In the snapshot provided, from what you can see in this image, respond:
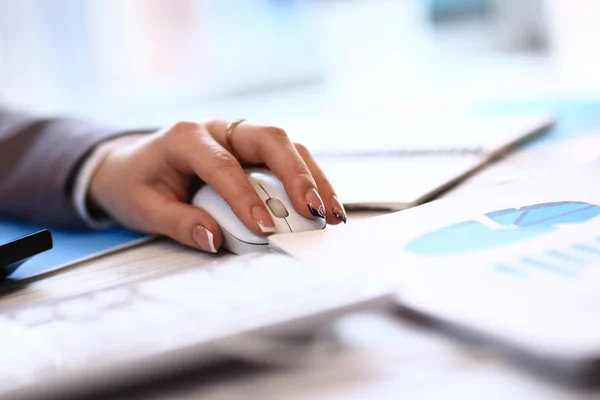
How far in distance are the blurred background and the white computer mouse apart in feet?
5.13

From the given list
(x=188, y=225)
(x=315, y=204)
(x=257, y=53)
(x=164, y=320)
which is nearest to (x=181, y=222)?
(x=188, y=225)

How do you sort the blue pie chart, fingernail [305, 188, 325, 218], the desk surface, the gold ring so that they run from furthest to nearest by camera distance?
the gold ring, fingernail [305, 188, 325, 218], the blue pie chart, the desk surface

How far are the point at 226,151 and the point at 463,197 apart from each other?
0.68 feet

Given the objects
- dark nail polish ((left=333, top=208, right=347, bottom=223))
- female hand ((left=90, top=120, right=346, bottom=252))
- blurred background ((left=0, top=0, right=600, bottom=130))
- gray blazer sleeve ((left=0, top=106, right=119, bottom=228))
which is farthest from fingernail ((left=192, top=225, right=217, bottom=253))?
blurred background ((left=0, top=0, right=600, bottom=130))

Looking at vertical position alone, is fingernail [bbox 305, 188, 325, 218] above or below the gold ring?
below

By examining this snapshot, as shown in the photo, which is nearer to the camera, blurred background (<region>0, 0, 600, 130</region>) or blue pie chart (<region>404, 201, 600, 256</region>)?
blue pie chart (<region>404, 201, 600, 256</region>)

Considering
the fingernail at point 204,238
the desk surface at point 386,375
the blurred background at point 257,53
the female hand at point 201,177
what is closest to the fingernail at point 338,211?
the female hand at point 201,177

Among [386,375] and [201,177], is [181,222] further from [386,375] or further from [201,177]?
[386,375]

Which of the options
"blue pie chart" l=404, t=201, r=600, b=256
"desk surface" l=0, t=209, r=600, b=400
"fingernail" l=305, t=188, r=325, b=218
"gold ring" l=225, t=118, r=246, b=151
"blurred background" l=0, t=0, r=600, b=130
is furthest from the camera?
"blurred background" l=0, t=0, r=600, b=130

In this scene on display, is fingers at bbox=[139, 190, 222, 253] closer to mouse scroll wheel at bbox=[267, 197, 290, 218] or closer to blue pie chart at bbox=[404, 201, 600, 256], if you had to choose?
mouse scroll wheel at bbox=[267, 197, 290, 218]

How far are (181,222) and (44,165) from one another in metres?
0.26

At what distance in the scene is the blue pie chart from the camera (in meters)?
0.45

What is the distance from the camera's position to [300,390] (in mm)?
321

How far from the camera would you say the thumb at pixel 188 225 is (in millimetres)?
572
